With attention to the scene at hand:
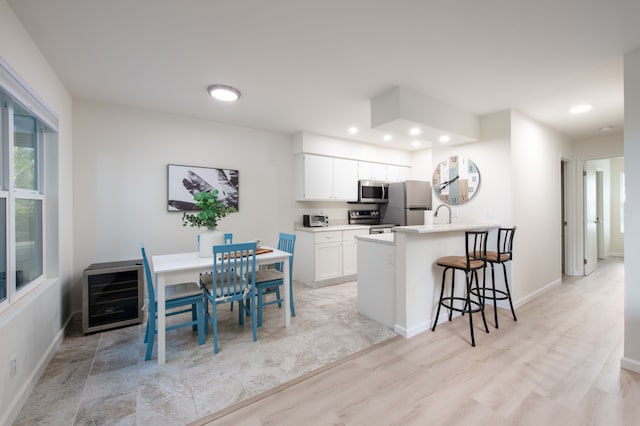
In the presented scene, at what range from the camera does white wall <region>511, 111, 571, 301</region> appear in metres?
3.37

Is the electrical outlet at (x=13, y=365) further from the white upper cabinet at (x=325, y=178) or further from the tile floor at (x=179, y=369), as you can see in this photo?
the white upper cabinet at (x=325, y=178)

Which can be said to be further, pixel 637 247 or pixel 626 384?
pixel 637 247

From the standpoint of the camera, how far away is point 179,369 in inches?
83.9

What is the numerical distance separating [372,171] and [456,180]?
66.6 inches

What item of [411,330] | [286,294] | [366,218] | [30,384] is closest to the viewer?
[30,384]

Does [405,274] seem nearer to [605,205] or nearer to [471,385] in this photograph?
[471,385]

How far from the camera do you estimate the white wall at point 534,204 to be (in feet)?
11.1

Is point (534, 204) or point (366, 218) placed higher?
point (534, 204)

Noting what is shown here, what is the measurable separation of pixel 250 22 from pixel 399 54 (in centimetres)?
114

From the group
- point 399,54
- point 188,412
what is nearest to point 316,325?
Answer: point 188,412

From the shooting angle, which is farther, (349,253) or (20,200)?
(349,253)

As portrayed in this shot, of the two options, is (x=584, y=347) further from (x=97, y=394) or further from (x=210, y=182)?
(x=210, y=182)

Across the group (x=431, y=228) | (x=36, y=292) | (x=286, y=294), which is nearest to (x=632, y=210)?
(x=431, y=228)

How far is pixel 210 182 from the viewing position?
12.7 feet
